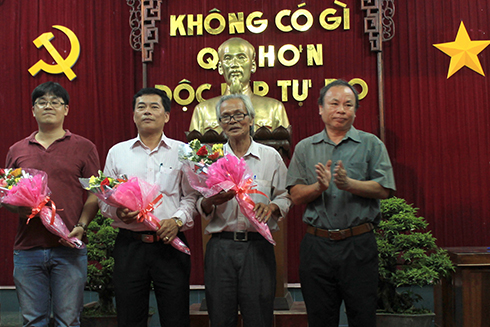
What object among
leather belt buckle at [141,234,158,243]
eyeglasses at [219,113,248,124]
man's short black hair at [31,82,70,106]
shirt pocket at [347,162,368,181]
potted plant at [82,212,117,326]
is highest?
man's short black hair at [31,82,70,106]

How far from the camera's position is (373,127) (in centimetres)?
430

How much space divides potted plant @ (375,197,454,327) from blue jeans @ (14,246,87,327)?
1.91 meters

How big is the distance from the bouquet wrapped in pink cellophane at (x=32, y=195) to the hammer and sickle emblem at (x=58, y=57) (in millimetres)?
2594

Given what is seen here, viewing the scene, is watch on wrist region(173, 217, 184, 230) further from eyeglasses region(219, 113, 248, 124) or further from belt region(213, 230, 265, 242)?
eyeglasses region(219, 113, 248, 124)

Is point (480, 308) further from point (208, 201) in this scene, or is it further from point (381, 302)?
point (208, 201)

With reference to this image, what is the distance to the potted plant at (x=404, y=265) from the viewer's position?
2.98 m

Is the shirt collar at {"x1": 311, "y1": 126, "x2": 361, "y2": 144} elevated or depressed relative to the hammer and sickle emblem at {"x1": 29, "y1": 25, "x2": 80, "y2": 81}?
depressed

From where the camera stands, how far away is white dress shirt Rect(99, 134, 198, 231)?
218cm

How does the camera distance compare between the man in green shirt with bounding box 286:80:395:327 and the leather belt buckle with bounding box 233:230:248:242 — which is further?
the leather belt buckle with bounding box 233:230:248:242

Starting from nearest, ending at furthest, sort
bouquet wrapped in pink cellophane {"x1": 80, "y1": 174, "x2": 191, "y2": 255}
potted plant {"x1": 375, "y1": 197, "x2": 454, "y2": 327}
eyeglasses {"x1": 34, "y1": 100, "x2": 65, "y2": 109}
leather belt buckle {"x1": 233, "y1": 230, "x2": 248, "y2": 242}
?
bouquet wrapped in pink cellophane {"x1": 80, "y1": 174, "x2": 191, "y2": 255} < leather belt buckle {"x1": 233, "y1": 230, "x2": 248, "y2": 242} < eyeglasses {"x1": 34, "y1": 100, "x2": 65, "y2": 109} < potted plant {"x1": 375, "y1": 197, "x2": 454, "y2": 327}

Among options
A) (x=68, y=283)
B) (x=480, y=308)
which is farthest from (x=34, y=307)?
(x=480, y=308)

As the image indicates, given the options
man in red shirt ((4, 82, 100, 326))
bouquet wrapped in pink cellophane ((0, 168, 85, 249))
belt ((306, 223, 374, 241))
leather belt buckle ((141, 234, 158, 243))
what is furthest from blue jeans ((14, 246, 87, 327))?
belt ((306, 223, 374, 241))

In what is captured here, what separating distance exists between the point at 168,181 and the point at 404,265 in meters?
1.82

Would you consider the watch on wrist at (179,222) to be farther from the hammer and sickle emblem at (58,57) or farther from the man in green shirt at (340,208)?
the hammer and sickle emblem at (58,57)
